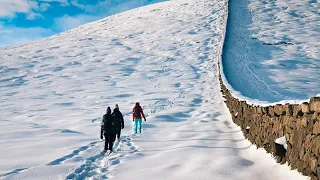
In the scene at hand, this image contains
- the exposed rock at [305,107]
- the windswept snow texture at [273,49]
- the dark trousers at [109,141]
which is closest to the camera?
the exposed rock at [305,107]

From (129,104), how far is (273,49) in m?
22.8

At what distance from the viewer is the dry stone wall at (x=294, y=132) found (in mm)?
5332

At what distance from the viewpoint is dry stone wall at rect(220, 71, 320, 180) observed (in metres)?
5.33

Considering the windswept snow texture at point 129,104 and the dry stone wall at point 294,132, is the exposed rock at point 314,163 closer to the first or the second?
the dry stone wall at point 294,132

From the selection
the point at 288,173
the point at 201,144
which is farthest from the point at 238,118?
the point at 288,173

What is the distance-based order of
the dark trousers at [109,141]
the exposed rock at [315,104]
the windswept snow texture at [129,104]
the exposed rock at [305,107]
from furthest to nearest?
1. the dark trousers at [109,141]
2. the windswept snow texture at [129,104]
3. the exposed rock at [305,107]
4. the exposed rock at [315,104]

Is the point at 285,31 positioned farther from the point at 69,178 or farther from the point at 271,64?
the point at 69,178

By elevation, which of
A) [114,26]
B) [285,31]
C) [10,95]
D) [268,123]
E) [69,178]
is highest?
[114,26]

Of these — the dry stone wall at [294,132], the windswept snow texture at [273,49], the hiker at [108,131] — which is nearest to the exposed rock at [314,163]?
the dry stone wall at [294,132]

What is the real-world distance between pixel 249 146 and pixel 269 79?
62.5ft

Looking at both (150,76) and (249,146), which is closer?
(249,146)

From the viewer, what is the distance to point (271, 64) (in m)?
33.1

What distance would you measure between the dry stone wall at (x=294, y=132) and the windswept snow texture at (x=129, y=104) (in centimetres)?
28

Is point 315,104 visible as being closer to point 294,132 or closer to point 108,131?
point 294,132
